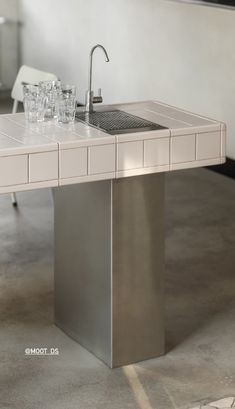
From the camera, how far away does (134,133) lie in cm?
323

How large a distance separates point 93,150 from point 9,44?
6048 mm

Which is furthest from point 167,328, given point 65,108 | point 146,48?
point 146,48

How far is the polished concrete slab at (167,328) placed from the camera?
3.32 meters

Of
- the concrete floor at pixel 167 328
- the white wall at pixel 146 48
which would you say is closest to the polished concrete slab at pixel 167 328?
the concrete floor at pixel 167 328

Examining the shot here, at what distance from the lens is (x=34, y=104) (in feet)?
11.1

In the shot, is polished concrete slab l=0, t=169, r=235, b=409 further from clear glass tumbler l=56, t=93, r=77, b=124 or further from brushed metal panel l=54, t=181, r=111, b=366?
clear glass tumbler l=56, t=93, r=77, b=124

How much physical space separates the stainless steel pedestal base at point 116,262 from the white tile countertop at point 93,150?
0.35 feet

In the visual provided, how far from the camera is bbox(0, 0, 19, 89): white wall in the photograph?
8.84m

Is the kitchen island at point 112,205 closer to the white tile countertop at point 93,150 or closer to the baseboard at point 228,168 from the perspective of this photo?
the white tile countertop at point 93,150

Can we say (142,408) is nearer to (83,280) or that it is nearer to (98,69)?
(83,280)

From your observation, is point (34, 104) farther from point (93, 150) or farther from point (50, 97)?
point (93, 150)

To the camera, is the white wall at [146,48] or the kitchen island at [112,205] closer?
the kitchen island at [112,205]

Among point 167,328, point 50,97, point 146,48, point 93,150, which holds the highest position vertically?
point 50,97

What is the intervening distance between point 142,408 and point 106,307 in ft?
1.32
